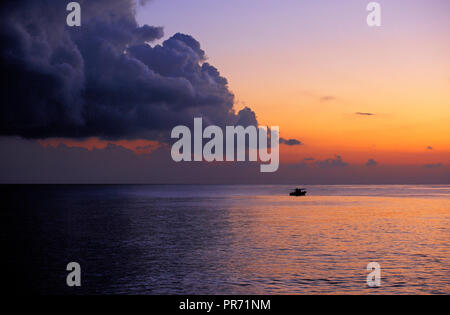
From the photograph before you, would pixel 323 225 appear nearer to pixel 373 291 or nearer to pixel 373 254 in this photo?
pixel 373 254

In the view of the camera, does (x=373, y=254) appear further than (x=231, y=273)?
Yes

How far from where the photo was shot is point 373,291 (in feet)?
95.6

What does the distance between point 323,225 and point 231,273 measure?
1566 inches

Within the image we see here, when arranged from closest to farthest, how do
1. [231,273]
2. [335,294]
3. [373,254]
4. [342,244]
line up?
[335,294]
[231,273]
[373,254]
[342,244]

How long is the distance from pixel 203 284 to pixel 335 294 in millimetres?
9336

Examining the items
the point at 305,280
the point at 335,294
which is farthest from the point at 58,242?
the point at 335,294

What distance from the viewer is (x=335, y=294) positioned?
2839 centimetres

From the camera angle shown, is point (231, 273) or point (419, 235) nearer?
point (231, 273)

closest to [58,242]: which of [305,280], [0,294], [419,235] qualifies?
[0,294]
